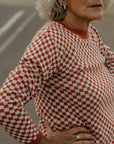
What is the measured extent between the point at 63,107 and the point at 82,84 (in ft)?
0.57

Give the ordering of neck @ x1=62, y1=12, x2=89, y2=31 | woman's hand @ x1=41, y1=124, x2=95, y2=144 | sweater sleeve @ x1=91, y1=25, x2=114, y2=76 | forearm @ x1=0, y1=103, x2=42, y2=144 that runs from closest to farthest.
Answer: forearm @ x1=0, y1=103, x2=42, y2=144 < woman's hand @ x1=41, y1=124, x2=95, y2=144 < neck @ x1=62, y1=12, x2=89, y2=31 < sweater sleeve @ x1=91, y1=25, x2=114, y2=76

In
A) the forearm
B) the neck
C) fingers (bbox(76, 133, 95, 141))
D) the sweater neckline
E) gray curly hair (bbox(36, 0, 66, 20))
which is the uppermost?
gray curly hair (bbox(36, 0, 66, 20))

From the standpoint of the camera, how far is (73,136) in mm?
1941

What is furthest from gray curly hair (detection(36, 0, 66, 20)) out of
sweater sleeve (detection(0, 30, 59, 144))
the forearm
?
the forearm

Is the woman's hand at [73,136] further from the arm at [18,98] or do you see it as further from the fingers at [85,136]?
the arm at [18,98]

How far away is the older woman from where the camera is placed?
5.50ft

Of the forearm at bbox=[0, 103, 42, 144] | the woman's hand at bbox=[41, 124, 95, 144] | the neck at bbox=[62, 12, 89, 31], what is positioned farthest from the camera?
the neck at bbox=[62, 12, 89, 31]

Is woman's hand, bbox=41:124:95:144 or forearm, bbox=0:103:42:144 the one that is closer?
forearm, bbox=0:103:42:144

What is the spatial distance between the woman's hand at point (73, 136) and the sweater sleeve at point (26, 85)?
0.17 m

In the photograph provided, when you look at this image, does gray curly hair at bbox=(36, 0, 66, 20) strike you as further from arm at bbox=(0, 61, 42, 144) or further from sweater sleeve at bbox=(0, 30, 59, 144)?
arm at bbox=(0, 61, 42, 144)

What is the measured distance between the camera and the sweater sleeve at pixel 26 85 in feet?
5.40

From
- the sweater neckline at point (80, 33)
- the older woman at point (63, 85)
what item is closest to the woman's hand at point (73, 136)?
the older woman at point (63, 85)

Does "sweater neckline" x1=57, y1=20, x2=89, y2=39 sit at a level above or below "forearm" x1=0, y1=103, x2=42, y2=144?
above

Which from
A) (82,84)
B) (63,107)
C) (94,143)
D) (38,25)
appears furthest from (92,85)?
(38,25)
